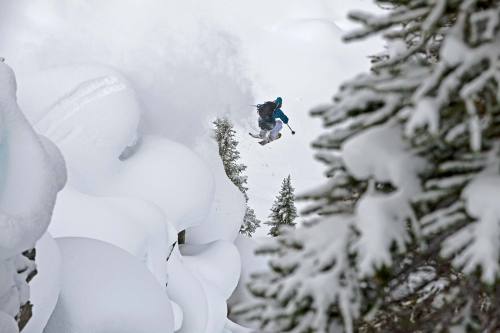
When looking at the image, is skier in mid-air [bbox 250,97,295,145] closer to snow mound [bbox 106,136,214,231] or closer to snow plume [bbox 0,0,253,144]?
snow plume [bbox 0,0,253,144]

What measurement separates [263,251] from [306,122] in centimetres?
3638

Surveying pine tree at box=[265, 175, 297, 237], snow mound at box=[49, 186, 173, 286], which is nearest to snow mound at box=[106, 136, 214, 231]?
snow mound at box=[49, 186, 173, 286]

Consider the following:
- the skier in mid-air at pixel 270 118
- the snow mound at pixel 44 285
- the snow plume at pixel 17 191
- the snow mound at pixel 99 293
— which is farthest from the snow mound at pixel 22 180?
the skier in mid-air at pixel 270 118

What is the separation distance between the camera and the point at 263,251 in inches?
97.4

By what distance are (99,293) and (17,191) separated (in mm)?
3400

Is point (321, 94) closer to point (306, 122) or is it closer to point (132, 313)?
point (306, 122)

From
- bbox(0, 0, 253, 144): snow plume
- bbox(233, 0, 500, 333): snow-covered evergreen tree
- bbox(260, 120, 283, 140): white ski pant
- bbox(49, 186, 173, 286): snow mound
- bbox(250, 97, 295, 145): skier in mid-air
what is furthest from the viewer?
bbox(260, 120, 283, 140): white ski pant

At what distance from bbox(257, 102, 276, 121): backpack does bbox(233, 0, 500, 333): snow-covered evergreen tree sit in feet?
64.5

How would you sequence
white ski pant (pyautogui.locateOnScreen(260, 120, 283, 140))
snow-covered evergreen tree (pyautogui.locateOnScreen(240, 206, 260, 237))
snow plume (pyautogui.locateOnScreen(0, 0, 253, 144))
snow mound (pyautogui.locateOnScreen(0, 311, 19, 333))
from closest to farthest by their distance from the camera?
snow mound (pyautogui.locateOnScreen(0, 311, 19, 333)) < snow plume (pyautogui.locateOnScreen(0, 0, 253, 144)) < white ski pant (pyautogui.locateOnScreen(260, 120, 283, 140)) < snow-covered evergreen tree (pyautogui.locateOnScreen(240, 206, 260, 237))

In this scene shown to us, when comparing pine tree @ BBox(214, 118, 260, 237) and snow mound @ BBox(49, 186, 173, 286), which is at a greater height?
pine tree @ BBox(214, 118, 260, 237)

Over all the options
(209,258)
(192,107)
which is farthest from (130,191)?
(192,107)

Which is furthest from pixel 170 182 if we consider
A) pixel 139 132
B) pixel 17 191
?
pixel 17 191

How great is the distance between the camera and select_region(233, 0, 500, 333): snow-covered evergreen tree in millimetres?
2037

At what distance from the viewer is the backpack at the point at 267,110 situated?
22.2 metres
